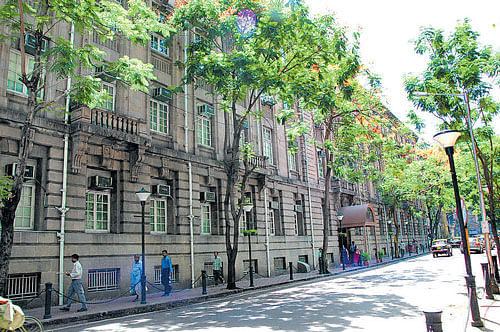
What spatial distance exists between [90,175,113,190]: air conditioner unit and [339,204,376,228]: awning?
22.7 m

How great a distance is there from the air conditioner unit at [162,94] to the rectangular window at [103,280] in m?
8.54

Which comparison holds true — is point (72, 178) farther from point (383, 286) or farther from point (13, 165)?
point (383, 286)

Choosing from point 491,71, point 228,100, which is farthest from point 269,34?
point 491,71

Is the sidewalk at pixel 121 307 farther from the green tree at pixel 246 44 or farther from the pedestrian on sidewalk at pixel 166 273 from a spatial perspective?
the green tree at pixel 246 44

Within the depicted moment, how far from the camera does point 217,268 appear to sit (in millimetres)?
20844

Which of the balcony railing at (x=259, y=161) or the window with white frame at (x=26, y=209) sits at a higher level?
the balcony railing at (x=259, y=161)

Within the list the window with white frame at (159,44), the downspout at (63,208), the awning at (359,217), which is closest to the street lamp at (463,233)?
the downspout at (63,208)

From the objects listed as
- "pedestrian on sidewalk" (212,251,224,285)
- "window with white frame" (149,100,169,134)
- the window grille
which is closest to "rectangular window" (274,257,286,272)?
"pedestrian on sidewalk" (212,251,224,285)

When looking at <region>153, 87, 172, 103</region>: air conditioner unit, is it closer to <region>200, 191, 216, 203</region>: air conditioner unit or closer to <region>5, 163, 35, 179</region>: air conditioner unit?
<region>200, 191, 216, 203</region>: air conditioner unit

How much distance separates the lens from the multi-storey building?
48.0ft

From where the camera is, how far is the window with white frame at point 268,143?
2975 cm

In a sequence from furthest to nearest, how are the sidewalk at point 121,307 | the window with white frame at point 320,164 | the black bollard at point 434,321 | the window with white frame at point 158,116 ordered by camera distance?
the window with white frame at point 320,164
the window with white frame at point 158,116
the sidewalk at point 121,307
the black bollard at point 434,321

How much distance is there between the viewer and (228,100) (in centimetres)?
1886

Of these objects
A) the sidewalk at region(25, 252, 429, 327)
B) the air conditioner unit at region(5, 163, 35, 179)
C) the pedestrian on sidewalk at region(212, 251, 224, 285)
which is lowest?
the sidewalk at region(25, 252, 429, 327)
